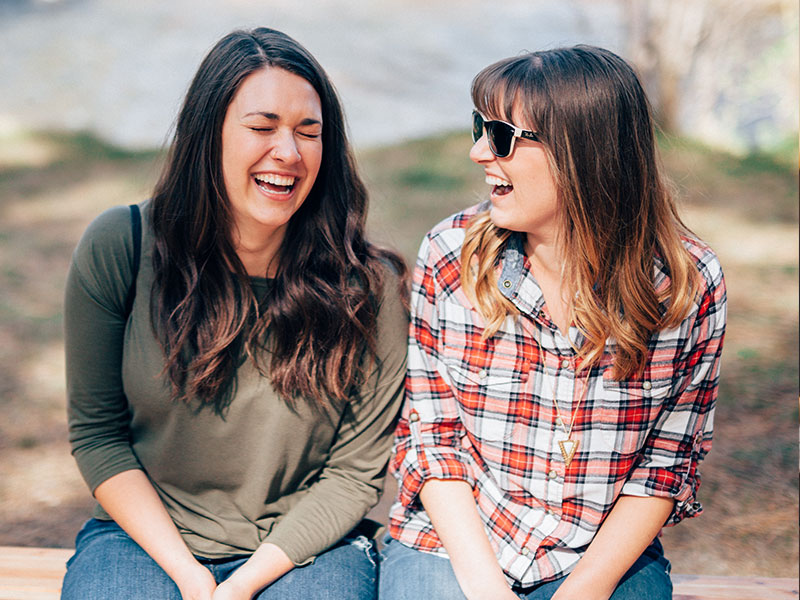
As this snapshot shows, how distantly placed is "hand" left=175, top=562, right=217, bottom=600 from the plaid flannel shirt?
21.5 inches

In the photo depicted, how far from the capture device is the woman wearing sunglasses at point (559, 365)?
1.84 m

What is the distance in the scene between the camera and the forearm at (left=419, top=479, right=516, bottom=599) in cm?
189

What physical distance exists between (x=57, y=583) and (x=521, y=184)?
1.70m

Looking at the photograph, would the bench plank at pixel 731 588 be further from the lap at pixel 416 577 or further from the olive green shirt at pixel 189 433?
the olive green shirt at pixel 189 433

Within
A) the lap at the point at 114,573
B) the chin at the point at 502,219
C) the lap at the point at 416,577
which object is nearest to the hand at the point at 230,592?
the lap at the point at 114,573

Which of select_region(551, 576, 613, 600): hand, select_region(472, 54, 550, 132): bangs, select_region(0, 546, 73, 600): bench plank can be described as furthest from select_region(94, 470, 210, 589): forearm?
select_region(472, 54, 550, 132): bangs

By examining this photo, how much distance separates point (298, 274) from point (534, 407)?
28.2 inches

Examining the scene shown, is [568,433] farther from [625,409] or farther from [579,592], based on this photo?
[579,592]

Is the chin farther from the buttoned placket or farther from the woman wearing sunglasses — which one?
the buttoned placket

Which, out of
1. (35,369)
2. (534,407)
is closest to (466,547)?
(534,407)

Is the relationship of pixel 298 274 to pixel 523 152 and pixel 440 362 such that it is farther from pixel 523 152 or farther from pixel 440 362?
pixel 523 152

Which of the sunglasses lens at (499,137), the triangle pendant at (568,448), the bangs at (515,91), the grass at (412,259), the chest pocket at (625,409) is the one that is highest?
the bangs at (515,91)

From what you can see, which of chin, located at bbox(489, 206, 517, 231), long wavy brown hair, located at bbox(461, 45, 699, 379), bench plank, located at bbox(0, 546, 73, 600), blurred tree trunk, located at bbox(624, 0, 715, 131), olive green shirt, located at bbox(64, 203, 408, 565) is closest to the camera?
long wavy brown hair, located at bbox(461, 45, 699, 379)

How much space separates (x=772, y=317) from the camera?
451cm
